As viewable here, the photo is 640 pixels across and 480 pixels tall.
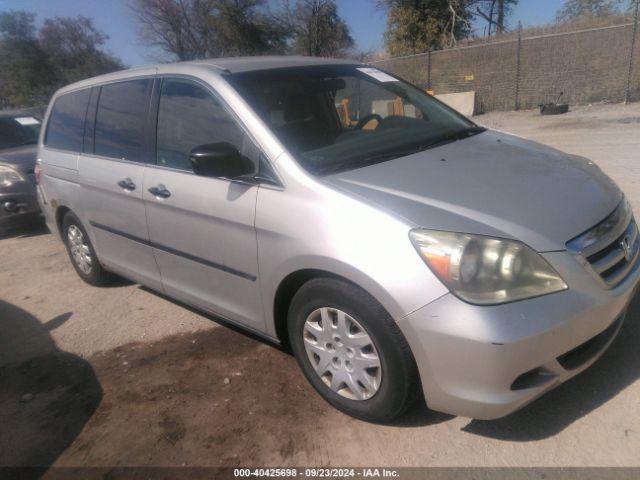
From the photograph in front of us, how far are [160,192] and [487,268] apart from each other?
2.09 m

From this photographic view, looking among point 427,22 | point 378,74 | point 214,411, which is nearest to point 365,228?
point 214,411

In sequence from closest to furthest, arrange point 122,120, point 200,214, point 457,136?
point 200,214 → point 457,136 → point 122,120

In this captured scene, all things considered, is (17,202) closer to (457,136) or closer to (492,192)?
(457,136)

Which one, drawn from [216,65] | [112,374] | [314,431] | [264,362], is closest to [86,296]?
[112,374]

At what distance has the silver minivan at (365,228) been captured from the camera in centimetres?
209

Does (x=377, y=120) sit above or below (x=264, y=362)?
above

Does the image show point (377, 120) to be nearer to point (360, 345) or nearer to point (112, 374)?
point (360, 345)

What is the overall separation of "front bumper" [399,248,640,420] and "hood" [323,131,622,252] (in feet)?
0.67

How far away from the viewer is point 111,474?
95.7 inches

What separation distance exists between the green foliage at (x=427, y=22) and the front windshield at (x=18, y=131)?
21822 mm

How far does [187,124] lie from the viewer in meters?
3.19

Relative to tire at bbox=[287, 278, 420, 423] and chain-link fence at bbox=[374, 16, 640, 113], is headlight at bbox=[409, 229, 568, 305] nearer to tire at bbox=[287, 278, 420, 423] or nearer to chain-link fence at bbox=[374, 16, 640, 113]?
tire at bbox=[287, 278, 420, 423]

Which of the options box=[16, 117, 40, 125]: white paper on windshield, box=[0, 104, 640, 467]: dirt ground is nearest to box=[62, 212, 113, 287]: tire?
box=[0, 104, 640, 467]: dirt ground

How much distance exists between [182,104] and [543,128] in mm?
11287
